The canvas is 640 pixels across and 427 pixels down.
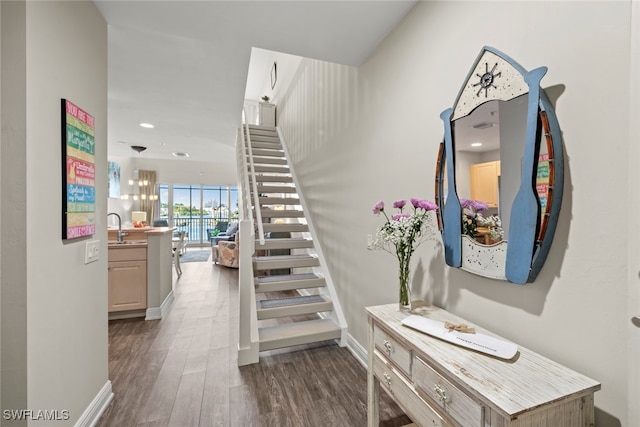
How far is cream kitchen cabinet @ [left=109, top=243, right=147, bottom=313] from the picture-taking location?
3.24m

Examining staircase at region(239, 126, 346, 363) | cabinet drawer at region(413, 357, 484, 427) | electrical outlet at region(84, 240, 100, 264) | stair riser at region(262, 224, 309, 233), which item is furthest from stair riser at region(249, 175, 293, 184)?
cabinet drawer at region(413, 357, 484, 427)

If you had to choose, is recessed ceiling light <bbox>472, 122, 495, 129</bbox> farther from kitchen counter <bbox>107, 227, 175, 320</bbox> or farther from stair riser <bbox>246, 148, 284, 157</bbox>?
stair riser <bbox>246, 148, 284, 157</bbox>

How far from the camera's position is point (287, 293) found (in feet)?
14.0

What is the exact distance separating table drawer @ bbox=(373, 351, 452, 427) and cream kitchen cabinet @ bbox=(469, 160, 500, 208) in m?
0.90

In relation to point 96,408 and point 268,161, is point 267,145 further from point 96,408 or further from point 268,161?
point 96,408

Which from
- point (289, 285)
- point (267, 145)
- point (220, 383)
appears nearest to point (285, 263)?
point (289, 285)

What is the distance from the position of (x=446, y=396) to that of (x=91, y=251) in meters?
2.00

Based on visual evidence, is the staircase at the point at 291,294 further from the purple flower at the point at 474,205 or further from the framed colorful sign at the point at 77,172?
the purple flower at the point at 474,205

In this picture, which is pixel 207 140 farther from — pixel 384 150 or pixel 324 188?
pixel 384 150

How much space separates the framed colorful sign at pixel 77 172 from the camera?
4.60 ft

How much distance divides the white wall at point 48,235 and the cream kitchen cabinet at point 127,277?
5.63 ft

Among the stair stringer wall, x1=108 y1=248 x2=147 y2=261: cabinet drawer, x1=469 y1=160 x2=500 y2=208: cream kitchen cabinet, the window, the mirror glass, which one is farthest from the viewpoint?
the window

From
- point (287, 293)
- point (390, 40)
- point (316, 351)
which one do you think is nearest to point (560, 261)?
point (390, 40)

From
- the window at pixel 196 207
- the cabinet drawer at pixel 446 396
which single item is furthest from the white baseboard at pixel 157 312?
the window at pixel 196 207
